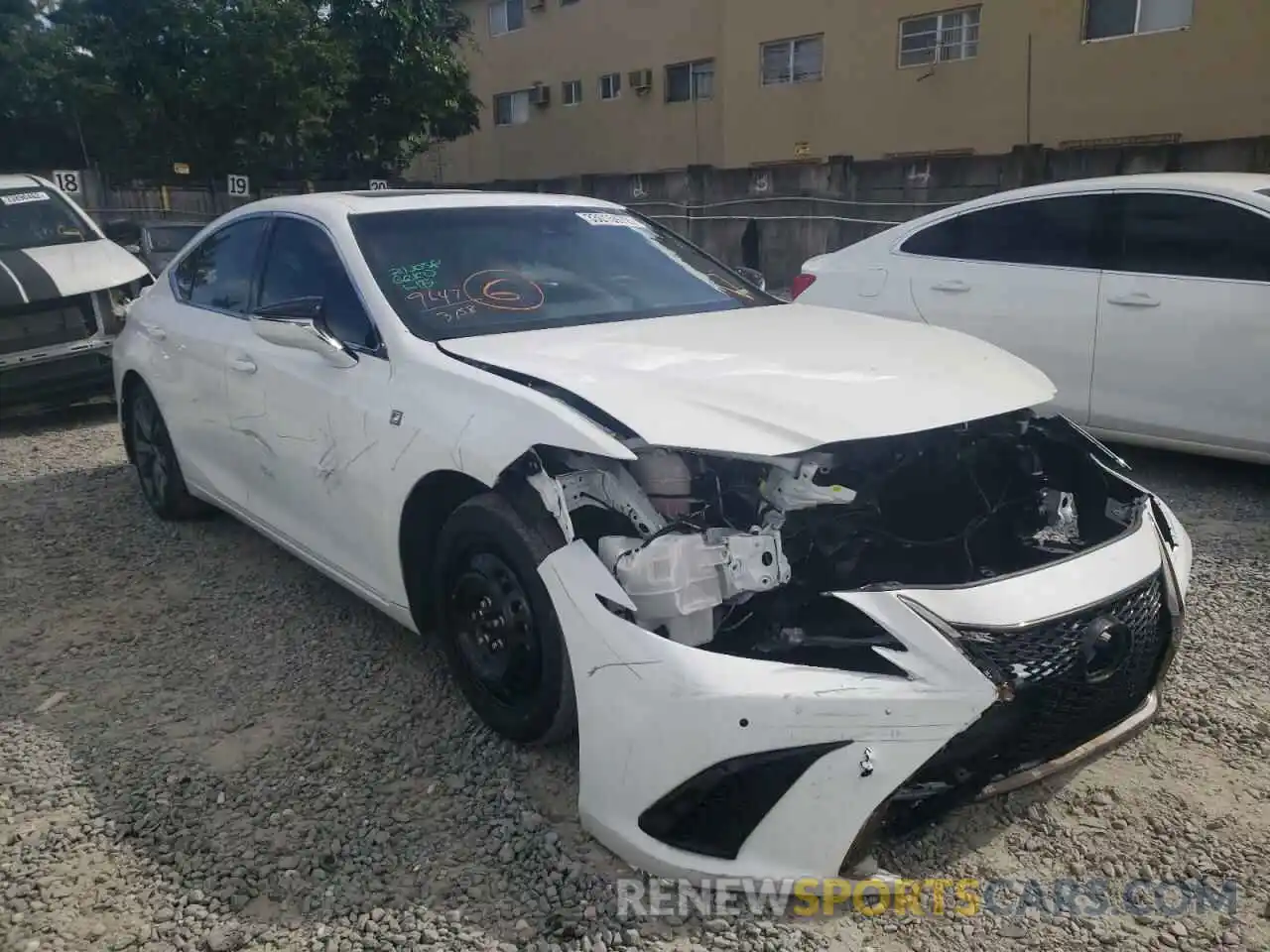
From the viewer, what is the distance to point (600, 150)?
2428cm

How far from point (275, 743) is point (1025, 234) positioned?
4649 mm

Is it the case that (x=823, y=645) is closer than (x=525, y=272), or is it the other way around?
(x=823, y=645)

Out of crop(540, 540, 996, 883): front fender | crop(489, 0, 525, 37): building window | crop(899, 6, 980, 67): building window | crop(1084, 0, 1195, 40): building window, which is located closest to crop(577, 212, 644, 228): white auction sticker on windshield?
crop(540, 540, 996, 883): front fender

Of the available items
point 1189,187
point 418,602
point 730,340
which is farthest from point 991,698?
point 1189,187

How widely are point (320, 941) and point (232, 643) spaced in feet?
5.90

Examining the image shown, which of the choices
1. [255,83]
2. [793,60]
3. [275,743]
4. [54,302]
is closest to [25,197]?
[54,302]

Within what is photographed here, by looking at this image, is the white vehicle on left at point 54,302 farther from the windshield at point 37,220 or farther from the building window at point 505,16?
the building window at point 505,16

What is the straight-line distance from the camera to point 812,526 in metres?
2.65

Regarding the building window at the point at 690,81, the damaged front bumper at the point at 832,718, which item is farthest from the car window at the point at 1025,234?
the building window at the point at 690,81

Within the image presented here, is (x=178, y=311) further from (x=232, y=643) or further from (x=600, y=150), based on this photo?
(x=600, y=150)

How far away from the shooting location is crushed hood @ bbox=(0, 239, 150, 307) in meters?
7.16

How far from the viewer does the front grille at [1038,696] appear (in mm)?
2260

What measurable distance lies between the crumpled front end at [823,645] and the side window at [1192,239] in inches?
109

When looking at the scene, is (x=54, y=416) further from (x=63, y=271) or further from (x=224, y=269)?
(x=224, y=269)
